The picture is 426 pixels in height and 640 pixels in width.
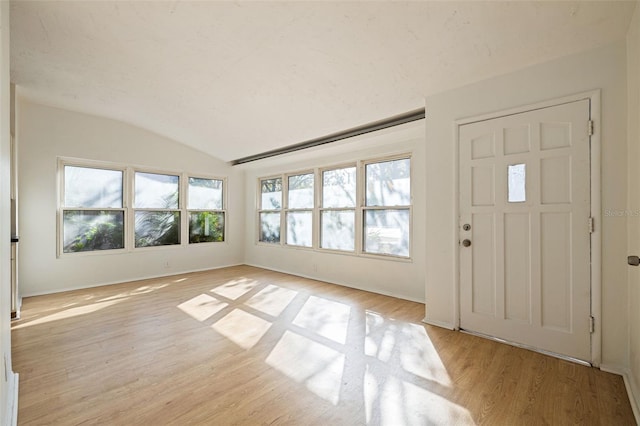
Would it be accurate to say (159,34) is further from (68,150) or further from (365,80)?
(68,150)

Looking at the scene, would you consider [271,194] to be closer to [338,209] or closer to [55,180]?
[338,209]

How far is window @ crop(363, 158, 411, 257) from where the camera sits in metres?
4.11

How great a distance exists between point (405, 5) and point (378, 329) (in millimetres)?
2818

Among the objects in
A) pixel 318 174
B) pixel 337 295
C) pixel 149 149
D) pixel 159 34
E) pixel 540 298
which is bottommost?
pixel 337 295

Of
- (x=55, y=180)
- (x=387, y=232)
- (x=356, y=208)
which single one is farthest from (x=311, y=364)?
(x=55, y=180)

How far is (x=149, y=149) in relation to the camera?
5.25m

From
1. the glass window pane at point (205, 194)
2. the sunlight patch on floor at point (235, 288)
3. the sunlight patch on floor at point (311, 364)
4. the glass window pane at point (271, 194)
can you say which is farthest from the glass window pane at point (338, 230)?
the glass window pane at point (205, 194)

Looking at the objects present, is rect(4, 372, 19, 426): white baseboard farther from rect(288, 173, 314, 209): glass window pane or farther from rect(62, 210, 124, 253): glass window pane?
rect(288, 173, 314, 209): glass window pane

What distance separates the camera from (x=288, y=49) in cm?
261

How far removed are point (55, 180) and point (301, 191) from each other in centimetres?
389

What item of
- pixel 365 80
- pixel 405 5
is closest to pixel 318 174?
pixel 365 80

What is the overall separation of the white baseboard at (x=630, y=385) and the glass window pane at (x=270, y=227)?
198 inches

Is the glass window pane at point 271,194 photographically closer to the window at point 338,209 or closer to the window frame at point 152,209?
the window at point 338,209

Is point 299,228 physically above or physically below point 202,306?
above
